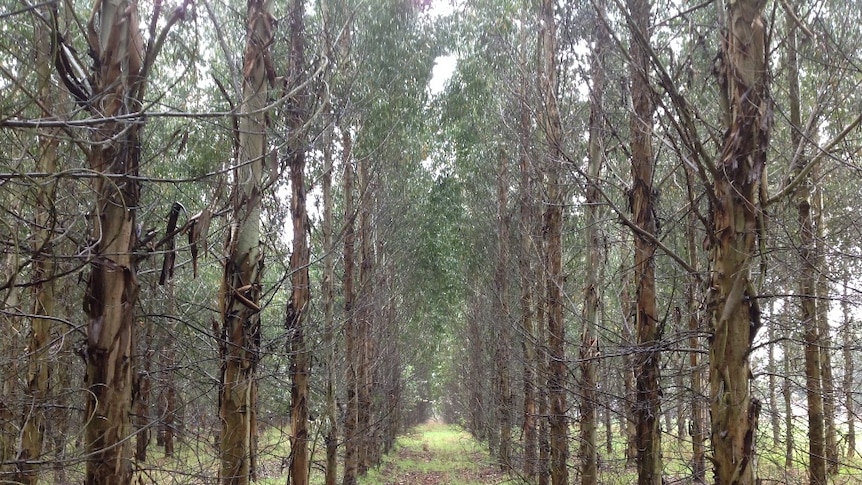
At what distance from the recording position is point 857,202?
700cm

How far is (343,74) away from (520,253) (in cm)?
438

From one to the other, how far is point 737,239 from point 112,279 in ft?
10.4

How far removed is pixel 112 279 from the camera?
3.00 meters

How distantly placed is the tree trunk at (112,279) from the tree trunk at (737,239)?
9.68 feet

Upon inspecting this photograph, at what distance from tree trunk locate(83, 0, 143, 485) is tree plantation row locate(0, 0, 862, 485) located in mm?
13

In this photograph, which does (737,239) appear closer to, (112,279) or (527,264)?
(112,279)

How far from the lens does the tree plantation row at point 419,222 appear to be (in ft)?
9.90

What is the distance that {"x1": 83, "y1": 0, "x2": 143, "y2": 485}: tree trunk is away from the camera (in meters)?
2.90

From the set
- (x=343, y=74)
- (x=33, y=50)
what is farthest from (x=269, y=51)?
(x=343, y=74)

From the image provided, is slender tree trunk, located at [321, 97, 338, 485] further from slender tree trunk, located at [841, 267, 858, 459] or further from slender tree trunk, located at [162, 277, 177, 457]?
slender tree trunk, located at [841, 267, 858, 459]

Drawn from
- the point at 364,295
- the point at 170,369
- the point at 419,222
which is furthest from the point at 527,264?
the point at 170,369

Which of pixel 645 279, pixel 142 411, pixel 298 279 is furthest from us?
pixel 142 411

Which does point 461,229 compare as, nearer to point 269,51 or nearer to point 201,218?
point 269,51

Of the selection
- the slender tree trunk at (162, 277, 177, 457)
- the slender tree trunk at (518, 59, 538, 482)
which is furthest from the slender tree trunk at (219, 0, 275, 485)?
the slender tree trunk at (518, 59, 538, 482)
